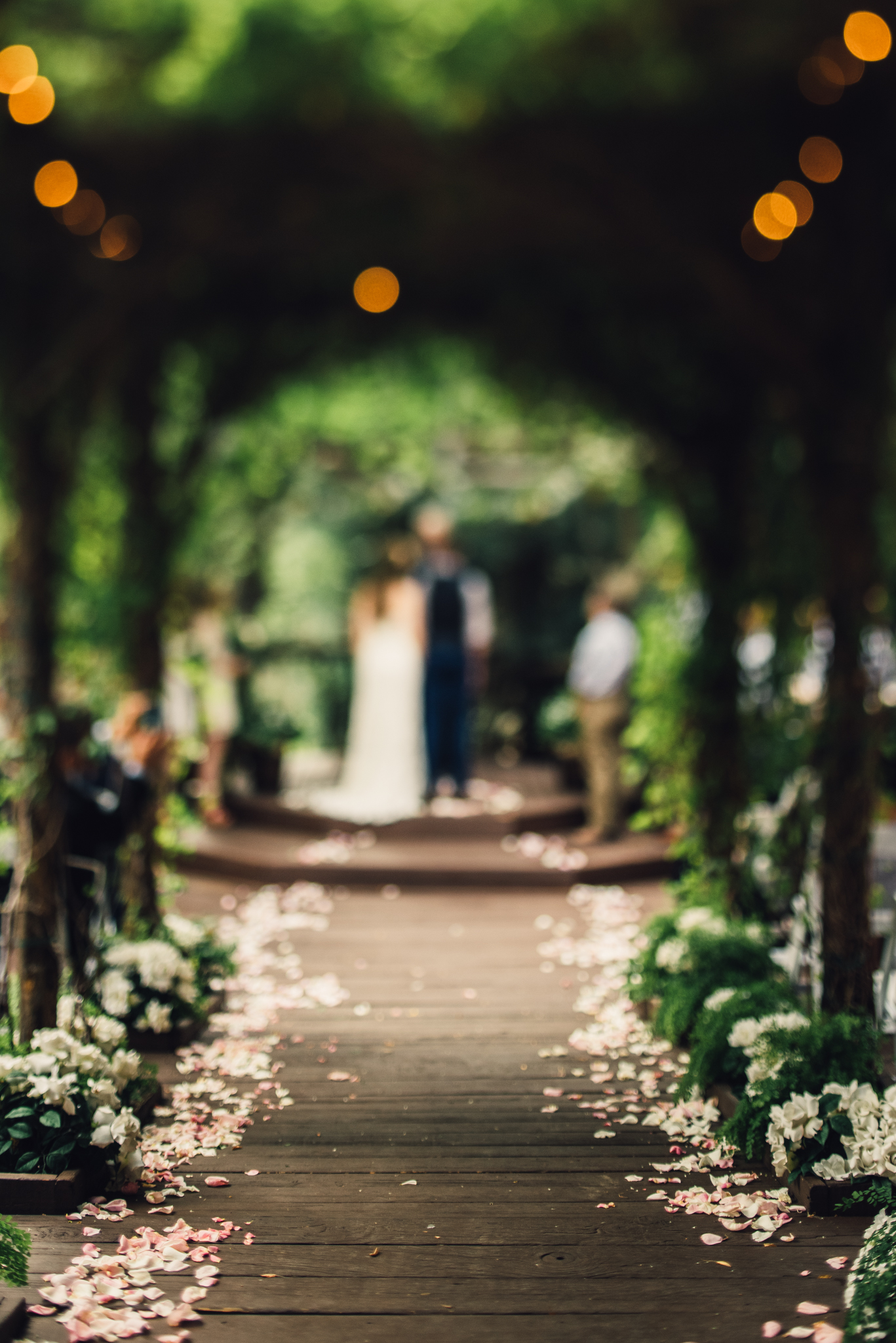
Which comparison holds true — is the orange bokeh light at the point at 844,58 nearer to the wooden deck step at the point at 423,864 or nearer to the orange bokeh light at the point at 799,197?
the orange bokeh light at the point at 799,197

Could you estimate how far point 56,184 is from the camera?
573cm

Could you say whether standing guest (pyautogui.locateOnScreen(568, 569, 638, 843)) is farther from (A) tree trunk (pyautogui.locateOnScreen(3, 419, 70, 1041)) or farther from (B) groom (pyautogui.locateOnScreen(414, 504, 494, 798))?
(A) tree trunk (pyautogui.locateOnScreen(3, 419, 70, 1041))

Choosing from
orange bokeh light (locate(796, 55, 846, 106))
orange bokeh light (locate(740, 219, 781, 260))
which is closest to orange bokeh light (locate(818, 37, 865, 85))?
orange bokeh light (locate(796, 55, 846, 106))

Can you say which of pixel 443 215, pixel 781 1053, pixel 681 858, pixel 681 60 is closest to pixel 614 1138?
pixel 781 1053

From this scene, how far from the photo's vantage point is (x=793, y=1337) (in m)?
2.20

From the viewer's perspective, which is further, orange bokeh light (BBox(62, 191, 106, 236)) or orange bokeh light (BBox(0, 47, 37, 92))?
orange bokeh light (BBox(62, 191, 106, 236))

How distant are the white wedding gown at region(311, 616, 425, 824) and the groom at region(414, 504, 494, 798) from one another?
0.46 m

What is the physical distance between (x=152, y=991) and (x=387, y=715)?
4.50 meters

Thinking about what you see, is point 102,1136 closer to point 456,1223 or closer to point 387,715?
point 456,1223

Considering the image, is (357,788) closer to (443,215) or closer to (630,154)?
(443,215)

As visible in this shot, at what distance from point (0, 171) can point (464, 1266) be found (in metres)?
5.51

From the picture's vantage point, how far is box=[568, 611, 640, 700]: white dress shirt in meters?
7.12

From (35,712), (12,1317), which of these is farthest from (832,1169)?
(35,712)

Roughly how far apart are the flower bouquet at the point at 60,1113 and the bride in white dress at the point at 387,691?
5195 mm
